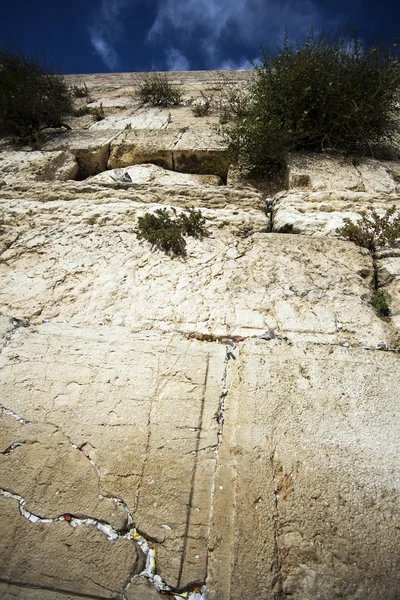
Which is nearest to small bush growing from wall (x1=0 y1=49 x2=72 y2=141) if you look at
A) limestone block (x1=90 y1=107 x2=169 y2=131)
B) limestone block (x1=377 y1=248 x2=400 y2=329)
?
limestone block (x1=90 y1=107 x2=169 y2=131)

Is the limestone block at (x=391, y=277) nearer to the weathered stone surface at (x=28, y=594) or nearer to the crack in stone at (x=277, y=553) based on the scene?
the crack in stone at (x=277, y=553)

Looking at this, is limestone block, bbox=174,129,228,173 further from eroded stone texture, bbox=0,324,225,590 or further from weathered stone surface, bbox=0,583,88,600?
weathered stone surface, bbox=0,583,88,600

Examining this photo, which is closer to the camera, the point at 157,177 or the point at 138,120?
the point at 157,177

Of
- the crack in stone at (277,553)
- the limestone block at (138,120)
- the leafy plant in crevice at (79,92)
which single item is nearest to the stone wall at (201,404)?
the crack in stone at (277,553)

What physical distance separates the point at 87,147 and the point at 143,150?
0.74m

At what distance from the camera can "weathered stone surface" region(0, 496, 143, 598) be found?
101 centimetres

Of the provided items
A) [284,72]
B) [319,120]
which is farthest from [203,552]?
[284,72]

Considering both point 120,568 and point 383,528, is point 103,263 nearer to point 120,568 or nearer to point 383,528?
point 120,568

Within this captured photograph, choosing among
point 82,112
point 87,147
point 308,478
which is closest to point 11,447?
point 308,478

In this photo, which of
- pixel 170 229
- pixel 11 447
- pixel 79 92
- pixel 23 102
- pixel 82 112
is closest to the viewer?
pixel 11 447

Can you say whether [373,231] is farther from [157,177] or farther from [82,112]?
[82,112]

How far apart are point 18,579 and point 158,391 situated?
32.9 inches

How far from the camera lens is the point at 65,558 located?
1.06m

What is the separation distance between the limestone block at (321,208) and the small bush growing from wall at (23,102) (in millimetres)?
3438
